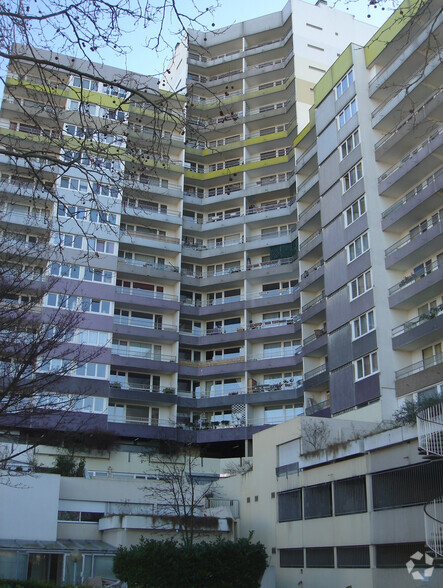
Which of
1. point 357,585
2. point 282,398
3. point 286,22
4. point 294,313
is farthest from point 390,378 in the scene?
point 286,22

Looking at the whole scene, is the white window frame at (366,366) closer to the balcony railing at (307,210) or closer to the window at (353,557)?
the window at (353,557)

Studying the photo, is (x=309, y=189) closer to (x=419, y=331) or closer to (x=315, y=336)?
(x=315, y=336)

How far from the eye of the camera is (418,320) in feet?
115

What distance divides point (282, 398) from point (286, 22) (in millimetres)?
35458

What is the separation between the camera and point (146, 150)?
35.5ft

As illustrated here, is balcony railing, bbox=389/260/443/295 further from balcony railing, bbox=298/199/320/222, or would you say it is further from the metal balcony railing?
the metal balcony railing

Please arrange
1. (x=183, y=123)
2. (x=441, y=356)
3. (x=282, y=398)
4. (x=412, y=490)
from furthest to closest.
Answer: (x=282, y=398), (x=441, y=356), (x=412, y=490), (x=183, y=123)

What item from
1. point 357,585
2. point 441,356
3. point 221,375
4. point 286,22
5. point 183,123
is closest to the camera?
point 183,123

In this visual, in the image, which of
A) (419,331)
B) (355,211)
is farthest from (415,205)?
(419,331)

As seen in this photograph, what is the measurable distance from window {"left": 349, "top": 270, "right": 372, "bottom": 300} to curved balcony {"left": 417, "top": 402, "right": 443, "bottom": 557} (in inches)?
678

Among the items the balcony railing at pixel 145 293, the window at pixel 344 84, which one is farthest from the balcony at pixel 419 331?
the balcony railing at pixel 145 293

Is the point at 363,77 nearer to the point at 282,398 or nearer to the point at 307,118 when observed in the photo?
A: the point at 307,118

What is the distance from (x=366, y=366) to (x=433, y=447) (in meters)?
16.4

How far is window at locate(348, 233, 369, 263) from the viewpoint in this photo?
127 feet
